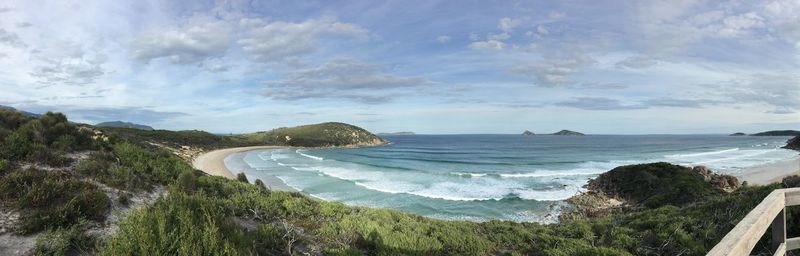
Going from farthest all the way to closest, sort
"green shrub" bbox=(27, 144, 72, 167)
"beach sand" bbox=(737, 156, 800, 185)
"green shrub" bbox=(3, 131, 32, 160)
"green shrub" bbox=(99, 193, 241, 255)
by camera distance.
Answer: "beach sand" bbox=(737, 156, 800, 185)
"green shrub" bbox=(27, 144, 72, 167)
"green shrub" bbox=(3, 131, 32, 160)
"green shrub" bbox=(99, 193, 241, 255)

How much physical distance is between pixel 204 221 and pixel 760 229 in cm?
596

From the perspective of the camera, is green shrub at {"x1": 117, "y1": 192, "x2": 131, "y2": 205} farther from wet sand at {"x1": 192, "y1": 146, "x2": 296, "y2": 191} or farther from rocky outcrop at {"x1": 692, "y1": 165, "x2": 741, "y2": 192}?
rocky outcrop at {"x1": 692, "y1": 165, "x2": 741, "y2": 192}

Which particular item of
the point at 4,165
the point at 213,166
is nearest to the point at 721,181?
the point at 4,165

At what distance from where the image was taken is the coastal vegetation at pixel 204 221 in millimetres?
5125

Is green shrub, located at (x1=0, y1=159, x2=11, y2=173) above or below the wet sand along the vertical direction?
above

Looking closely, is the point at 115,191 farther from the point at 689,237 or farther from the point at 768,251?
the point at 689,237

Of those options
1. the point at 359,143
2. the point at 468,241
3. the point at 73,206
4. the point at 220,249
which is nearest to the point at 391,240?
the point at 468,241

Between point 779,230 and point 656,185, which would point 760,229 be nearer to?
point 779,230

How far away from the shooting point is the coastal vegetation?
512 centimetres

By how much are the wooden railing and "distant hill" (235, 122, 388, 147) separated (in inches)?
4704

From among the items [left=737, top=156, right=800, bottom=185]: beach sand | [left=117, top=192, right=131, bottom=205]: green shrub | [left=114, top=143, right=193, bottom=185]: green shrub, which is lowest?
[left=737, top=156, right=800, bottom=185]: beach sand

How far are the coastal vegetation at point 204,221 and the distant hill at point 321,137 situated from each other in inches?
4314

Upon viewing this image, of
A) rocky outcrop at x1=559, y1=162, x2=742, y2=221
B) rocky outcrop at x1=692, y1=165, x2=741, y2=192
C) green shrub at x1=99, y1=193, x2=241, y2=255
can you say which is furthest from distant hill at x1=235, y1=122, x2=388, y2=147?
green shrub at x1=99, y1=193, x2=241, y2=255

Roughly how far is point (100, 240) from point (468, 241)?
→ 7155 mm
